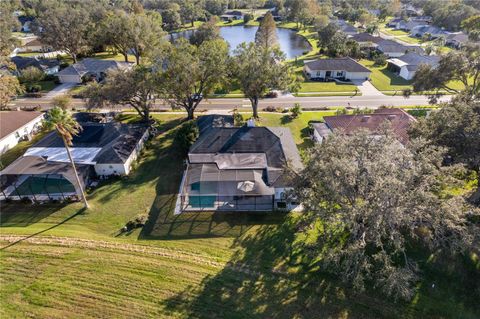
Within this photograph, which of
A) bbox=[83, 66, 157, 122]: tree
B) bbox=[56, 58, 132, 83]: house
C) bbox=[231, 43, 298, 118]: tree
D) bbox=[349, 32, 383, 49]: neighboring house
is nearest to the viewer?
bbox=[83, 66, 157, 122]: tree

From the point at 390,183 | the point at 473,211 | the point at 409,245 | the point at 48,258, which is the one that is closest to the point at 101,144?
the point at 48,258

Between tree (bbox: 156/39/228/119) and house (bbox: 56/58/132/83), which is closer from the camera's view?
tree (bbox: 156/39/228/119)

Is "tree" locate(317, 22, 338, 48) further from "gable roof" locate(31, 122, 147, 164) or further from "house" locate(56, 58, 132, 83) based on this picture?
"gable roof" locate(31, 122, 147, 164)

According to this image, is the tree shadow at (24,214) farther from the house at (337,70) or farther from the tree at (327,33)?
the tree at (327,33)

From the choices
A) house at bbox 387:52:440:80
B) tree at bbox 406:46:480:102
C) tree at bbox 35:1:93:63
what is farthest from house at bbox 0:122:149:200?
house at bbox 387:52:440:80

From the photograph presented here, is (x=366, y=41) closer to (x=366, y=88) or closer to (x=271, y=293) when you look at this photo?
(x=366, y=88)

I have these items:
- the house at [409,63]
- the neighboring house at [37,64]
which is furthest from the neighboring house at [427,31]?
the neighboring house at [37,64]
